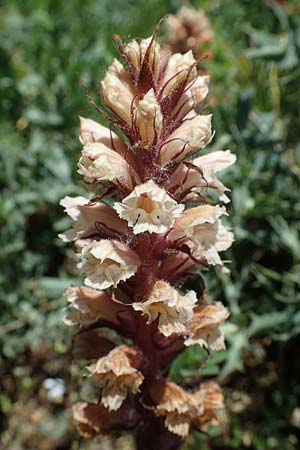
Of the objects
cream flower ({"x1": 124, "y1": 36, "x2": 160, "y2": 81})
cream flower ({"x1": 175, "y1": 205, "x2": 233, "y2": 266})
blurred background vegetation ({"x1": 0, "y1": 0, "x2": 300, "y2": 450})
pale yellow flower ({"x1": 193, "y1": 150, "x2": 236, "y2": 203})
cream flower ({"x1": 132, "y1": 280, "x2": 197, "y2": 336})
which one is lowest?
blurred background vegetation ({"x1": 0, "y1": 0, "x2": 300, "y2": 450})

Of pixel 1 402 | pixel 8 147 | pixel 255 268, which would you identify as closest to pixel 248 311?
pixel 255 268

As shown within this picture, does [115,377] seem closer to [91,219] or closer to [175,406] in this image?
[175,406]

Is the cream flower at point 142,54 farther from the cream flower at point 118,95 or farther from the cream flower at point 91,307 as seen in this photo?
Result: the cream flower at point 91,307

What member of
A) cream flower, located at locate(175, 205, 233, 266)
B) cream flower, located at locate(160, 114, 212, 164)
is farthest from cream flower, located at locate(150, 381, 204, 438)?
cream flower, located at locate(160, 114, 212, 164)

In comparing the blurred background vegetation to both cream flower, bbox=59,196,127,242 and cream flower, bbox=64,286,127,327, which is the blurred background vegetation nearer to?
cream flower, bbox=64,286,127,327

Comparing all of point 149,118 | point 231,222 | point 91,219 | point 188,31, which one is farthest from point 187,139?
point 188,31

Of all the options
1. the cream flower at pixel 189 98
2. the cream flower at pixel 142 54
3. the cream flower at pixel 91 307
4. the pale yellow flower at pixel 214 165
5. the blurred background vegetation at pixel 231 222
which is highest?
the cream flower at pixel 142 54

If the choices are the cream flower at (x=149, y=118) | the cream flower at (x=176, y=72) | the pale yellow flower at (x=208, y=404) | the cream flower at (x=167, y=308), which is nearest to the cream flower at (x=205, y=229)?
the cream flower at (x=167, y=308)
